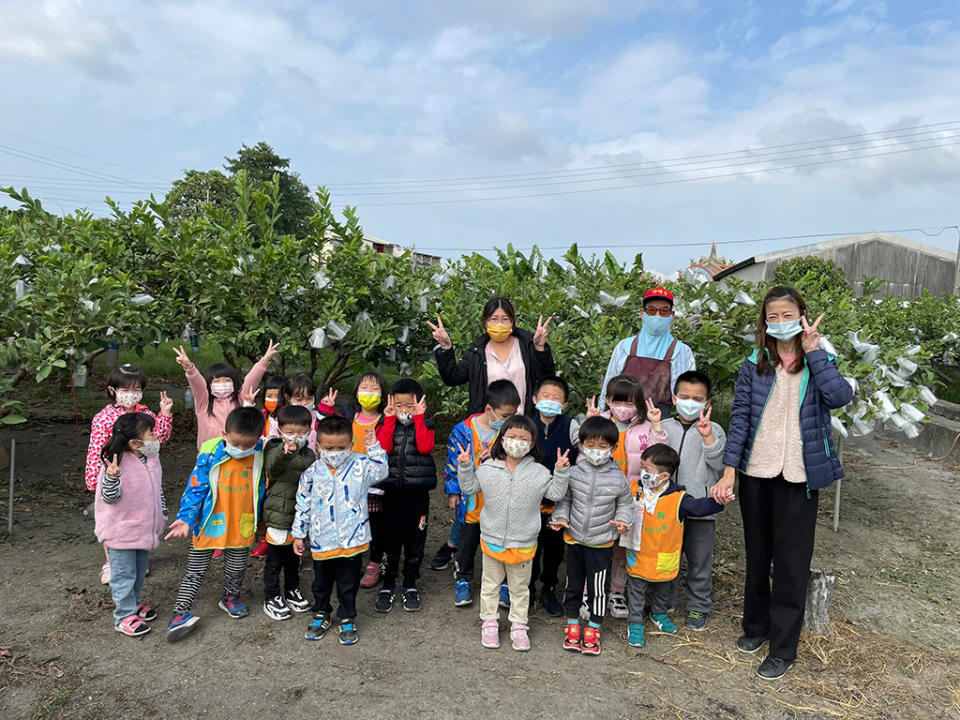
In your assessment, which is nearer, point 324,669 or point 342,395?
point 324,669

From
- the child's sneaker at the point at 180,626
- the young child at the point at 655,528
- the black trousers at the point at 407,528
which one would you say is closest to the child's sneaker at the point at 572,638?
the young child at the point at 655,528

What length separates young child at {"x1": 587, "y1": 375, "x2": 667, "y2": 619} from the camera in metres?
3.53

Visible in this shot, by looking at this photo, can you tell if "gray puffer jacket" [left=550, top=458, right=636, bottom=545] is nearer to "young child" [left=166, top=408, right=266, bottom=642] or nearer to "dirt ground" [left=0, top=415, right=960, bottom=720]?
"dirt ground" [left=0, top=415, right=960, bottom=720]

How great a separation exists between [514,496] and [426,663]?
0.89 m

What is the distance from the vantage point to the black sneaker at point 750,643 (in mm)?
3307

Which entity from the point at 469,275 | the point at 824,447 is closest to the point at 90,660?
the point at 824,447

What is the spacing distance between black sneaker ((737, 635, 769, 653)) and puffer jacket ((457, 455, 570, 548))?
120 cm

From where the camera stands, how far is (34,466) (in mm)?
6094

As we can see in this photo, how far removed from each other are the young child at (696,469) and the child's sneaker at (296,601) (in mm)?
2054

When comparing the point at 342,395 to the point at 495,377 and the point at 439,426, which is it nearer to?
the point at 439,426

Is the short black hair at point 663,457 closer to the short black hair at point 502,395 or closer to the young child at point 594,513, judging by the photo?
the young child at point 594,513

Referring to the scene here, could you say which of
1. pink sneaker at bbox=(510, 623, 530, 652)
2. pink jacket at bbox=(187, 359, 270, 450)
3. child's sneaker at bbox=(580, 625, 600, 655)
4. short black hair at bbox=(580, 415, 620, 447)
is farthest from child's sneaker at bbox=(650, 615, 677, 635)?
pink jacket at bbox=(187, 359, 270, 450)

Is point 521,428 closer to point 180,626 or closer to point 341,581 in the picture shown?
point 341,581

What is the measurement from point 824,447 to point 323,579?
253cm
